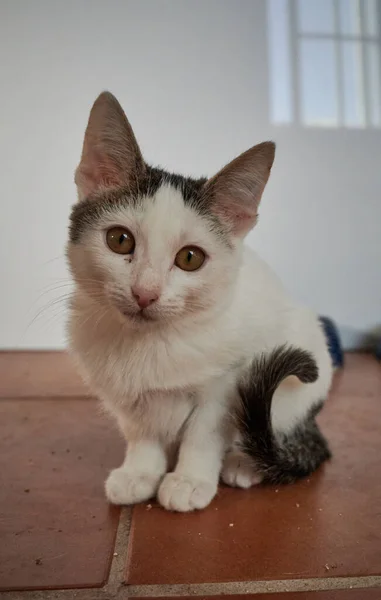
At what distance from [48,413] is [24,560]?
56cm

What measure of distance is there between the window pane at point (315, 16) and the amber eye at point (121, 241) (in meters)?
1.22

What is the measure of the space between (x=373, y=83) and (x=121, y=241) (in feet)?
4.20

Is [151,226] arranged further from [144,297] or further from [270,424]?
[270,424]

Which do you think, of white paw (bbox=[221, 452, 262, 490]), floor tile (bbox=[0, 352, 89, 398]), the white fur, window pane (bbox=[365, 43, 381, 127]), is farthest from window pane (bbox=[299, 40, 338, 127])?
white paw (bbox=[221, 452, 262, 490])

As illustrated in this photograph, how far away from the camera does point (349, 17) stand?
1.65 meters

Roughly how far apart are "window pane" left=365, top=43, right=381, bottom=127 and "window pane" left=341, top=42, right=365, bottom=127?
22 millimetres

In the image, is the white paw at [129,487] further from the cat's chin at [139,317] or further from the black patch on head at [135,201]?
the black patch on head at [135,201]

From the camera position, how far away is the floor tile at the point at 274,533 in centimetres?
66

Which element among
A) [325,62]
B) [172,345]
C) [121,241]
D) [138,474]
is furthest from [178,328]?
[325,62]

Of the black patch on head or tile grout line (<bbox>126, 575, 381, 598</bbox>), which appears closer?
tile grout line (<bbox>126, 575, 381, 598</bbox>)

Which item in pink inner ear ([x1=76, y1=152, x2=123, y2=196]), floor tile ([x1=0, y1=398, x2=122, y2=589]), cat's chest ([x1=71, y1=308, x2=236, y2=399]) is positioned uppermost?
pink inner ear ([x1=76, y1=152, x2=123, y2=196])

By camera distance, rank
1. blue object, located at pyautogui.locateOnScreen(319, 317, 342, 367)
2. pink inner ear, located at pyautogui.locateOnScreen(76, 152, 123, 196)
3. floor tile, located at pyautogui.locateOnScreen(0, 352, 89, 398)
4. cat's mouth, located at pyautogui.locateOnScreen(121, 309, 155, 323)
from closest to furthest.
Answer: cat's mouth, located at pyautogui.locateOnScreen(121, 309, 155, 323) → pink inner ear, located at pyautogui.locateOnScreen(76, 152, 123, 196) → floor tile, located at pyautogui.locateOnScreen(0, 352, 89, 398) → blue object, located at pyautogui.locateOnScreen(319, 317, 342, 367)

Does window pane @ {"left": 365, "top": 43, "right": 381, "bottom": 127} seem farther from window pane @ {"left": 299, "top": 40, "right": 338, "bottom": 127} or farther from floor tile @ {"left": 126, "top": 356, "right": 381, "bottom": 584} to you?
floor tile @ {"left": 126, "top": 356, "right": 381, "bottom": 584}

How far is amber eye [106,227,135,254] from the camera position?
0.74 metres
